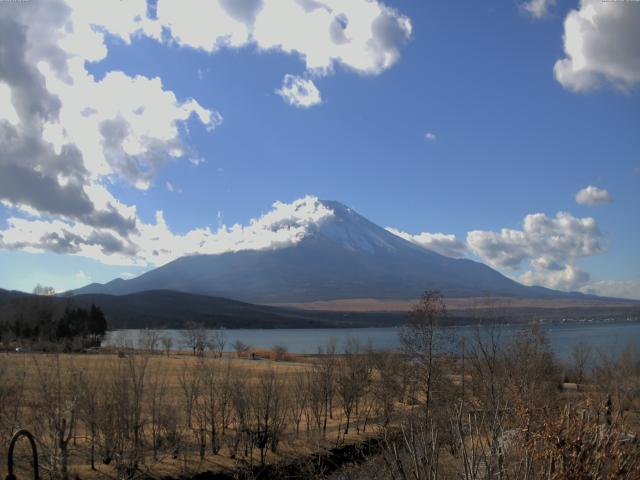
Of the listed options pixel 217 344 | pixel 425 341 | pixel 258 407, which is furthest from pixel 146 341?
pixel 217 344

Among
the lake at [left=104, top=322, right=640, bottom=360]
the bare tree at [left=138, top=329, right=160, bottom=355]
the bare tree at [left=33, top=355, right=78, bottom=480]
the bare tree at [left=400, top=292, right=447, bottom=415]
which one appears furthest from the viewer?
the lake at [left=104, top=322, right=640, bottom=360]

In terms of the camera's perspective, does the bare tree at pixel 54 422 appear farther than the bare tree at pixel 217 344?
No

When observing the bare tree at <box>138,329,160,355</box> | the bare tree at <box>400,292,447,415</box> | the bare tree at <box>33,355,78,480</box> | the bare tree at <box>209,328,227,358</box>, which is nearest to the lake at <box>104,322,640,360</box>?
the bare tree at <box>138,329,160,355</box>

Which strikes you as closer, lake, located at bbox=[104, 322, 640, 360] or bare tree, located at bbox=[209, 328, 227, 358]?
lake, located at bbox=[104, 322, 640, 360]

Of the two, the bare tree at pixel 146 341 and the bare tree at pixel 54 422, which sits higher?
the bare tree at pixel 146 341

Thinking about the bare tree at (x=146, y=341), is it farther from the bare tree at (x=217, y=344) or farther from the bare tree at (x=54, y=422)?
the bare tree at (x=217, y=344)

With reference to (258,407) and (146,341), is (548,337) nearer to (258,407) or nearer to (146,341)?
(258,407)

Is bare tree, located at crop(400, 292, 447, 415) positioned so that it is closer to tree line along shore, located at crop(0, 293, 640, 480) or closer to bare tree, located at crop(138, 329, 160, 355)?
tree line along shore, located at crop(0, 293, 640, 480)

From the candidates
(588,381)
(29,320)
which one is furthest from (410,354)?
(29,320)

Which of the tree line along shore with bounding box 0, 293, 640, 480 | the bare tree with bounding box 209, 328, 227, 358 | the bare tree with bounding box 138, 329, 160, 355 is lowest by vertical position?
the bare tree with bounding box 209, 328, 227, 358

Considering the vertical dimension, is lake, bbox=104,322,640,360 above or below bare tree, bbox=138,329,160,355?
below

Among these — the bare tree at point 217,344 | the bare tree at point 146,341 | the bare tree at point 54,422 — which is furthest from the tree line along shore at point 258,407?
the bare tree at point 217,344

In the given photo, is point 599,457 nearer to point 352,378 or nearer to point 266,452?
point 266,452

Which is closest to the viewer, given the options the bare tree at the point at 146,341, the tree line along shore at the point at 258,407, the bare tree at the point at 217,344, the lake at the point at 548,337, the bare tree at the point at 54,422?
the bare tree at the point at 54,422
